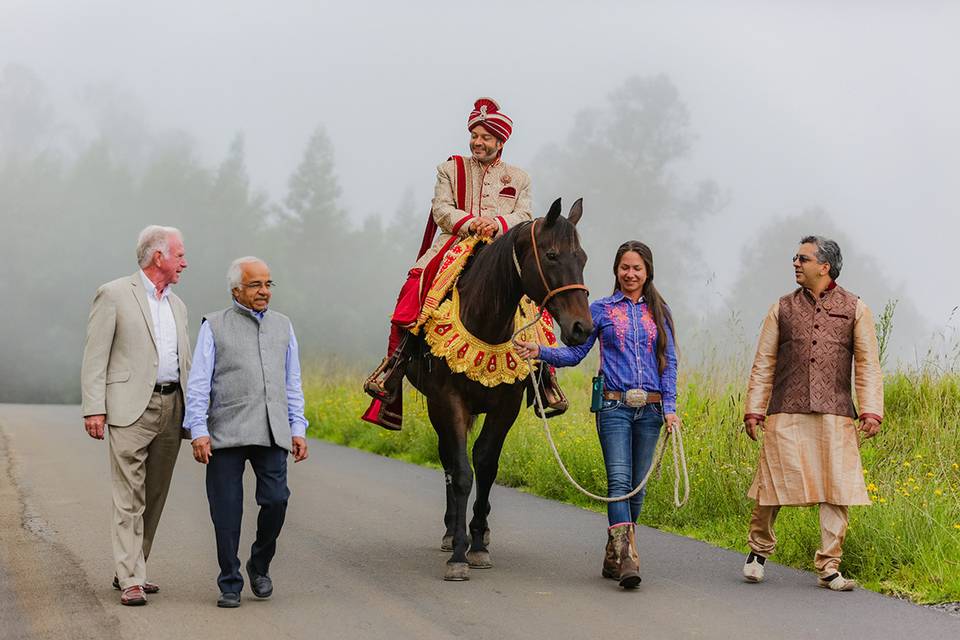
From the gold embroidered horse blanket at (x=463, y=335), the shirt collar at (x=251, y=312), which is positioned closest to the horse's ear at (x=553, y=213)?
the gold embroidered horse blanket at (x=463, y=335)

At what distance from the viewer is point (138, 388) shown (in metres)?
6.40

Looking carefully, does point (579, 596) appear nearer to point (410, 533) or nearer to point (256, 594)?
point (256, 594)

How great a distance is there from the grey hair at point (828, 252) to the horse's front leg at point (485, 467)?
2.20m

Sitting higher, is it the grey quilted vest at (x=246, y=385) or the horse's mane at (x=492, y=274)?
the horse's mane at (x=492, y=274)

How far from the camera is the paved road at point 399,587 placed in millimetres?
5852

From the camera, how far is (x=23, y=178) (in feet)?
173

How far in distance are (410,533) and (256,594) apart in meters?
2.63

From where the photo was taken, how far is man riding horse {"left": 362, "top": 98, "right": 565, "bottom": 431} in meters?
8.05

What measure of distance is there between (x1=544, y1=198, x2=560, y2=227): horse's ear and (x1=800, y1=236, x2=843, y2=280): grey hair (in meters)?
1.62

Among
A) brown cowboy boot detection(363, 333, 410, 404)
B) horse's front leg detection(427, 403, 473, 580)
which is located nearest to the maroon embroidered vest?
horse's front leg detection(427, 403, 473, 580)

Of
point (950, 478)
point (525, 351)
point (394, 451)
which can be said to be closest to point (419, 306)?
point (525, 351)

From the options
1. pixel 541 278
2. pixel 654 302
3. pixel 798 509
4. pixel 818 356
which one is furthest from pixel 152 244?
pixel 798 509

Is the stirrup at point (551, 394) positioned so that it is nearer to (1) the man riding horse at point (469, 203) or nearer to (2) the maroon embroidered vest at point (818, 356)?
(1) the man riding horse at point (469, 203)

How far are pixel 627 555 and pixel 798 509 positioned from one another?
216cm
